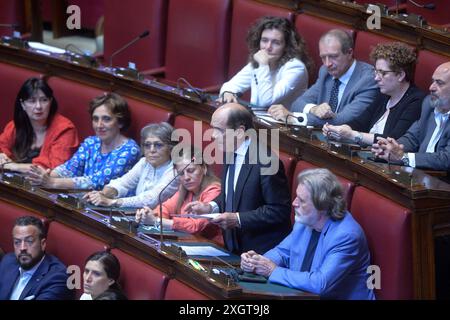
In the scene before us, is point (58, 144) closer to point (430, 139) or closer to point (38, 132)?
point (38, 132)

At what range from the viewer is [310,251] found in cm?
139

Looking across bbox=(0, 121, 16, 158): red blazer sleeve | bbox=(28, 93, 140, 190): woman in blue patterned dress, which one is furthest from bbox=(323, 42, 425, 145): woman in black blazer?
bbox=(0, 121, 16, 158): red blazer sleeve

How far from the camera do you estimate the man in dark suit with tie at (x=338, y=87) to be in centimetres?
164

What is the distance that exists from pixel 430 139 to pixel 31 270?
56 cm

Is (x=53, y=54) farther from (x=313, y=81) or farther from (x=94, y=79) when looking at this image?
(x=313, y=81)

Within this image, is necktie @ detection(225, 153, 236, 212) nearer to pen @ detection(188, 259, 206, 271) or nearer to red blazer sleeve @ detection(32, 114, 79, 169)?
pen @ detection(188, 259, 206, 271)

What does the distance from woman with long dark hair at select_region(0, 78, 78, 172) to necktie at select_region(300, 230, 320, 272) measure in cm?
58

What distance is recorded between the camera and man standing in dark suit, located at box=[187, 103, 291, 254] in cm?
146

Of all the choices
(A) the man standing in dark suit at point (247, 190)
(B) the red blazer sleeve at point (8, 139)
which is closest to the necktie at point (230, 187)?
(A) the man standing in dark suit at point (247, 190)

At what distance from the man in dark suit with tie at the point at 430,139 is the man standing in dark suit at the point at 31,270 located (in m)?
0.45

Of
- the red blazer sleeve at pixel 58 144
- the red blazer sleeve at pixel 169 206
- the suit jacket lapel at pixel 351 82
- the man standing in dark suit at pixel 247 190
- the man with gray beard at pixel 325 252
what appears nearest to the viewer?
the man with gray beard at pixel 325 252

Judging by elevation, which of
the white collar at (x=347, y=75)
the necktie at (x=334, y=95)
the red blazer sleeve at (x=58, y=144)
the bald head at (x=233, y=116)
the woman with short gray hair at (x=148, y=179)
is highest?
the white collar at (x=347, y=75)

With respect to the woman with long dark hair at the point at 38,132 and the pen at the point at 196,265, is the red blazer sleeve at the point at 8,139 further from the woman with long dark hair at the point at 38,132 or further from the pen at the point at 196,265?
the pen at the point at 196,265

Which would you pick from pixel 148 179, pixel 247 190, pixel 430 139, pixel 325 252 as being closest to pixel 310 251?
pixel 325 252
